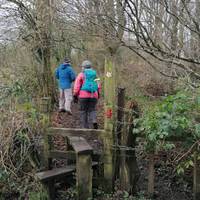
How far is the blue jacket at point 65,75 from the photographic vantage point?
11789 mm

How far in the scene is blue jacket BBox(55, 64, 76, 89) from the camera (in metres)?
11.8

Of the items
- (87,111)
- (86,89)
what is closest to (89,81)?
(86,89)

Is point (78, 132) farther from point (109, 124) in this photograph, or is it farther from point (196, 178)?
point (196, 178)

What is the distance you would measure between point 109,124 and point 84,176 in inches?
34.1

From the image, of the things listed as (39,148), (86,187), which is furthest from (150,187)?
(39,148)

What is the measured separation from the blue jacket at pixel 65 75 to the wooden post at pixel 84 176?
648 cm

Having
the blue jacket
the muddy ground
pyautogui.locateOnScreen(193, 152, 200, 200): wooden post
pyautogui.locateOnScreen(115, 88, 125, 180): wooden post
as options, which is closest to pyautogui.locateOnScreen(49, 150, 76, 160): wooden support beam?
pyautogui.locateOnScreen(115, 88, 125, 180): wooden post

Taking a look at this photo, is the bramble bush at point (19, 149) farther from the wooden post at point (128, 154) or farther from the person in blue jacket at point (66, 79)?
the person in blue jacket at point (66, 79)

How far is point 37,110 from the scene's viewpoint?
727 cm

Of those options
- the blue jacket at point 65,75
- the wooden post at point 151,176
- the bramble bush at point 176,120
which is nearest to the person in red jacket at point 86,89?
the blue jacket at point 65,75

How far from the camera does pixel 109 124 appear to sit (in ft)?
18.9

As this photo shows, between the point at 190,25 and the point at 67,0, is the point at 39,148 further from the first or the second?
the point at 190,25

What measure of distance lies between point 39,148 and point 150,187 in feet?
7.86

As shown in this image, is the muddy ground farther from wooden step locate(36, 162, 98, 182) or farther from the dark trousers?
the dark trousers
